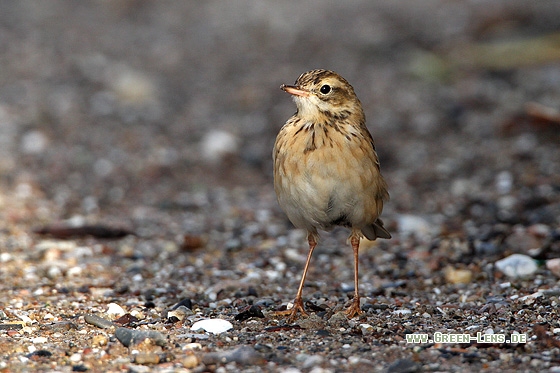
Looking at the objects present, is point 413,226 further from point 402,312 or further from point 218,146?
point 218,146

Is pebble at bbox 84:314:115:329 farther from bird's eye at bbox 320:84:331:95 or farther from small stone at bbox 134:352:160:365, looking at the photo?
bird's eye at bbox 320:84:331:95

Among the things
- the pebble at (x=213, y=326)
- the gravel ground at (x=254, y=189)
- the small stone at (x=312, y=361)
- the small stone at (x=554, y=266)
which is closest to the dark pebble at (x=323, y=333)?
the gravel ground at (x=254, y=189)

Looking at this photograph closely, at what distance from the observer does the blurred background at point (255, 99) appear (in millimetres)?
9914

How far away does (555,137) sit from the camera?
10.4 metres

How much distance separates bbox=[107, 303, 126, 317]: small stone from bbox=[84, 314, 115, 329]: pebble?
0.22 m

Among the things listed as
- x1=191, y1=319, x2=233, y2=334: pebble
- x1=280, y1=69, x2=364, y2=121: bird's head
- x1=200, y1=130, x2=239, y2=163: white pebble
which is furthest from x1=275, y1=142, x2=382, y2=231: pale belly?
x1=200, y1=130, x2=239, y2=163: white pebble

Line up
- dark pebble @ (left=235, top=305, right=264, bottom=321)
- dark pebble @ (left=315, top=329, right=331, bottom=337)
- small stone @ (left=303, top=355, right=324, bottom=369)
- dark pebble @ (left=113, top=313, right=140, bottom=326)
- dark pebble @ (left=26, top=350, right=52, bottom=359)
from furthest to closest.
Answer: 1. dark pebble @ (left=235, top=305, right=264, bottom=321)
2. dark pebble @ (left=113, top=313, right=140, bottom=326)
3. dark pebble @ (left=315, top=329, right=331, bottom=337)
4. dark pebble @ (left=26, top=350, right=52, bottom=359)
5. small stone @ (left=303, top=355, right=324, bottom=369)

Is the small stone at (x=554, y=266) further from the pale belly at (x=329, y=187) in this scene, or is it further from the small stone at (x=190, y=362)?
the small stone at (x=190, y=362)

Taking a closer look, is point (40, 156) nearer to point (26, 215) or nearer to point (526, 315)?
point (26, 215)

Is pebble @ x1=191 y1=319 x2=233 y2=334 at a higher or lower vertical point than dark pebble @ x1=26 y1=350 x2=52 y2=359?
higher

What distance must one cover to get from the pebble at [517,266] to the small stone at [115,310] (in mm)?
3365

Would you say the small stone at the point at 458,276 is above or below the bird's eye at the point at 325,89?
below

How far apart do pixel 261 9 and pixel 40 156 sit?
714cm

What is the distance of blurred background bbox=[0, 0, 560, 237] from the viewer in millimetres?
9914
